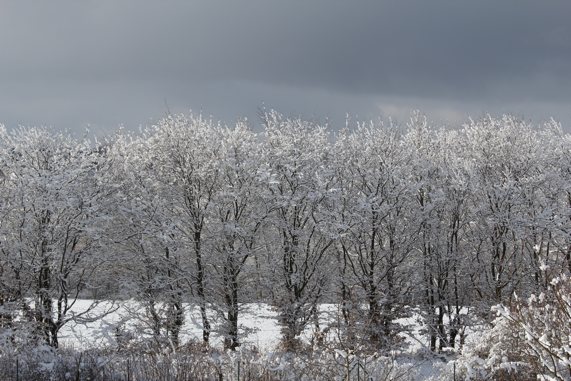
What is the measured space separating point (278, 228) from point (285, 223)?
2.22 feet

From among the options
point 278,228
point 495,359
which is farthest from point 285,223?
point 495,359

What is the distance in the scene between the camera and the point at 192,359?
1329cm

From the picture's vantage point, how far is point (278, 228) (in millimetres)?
25938

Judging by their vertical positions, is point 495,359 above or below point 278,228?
below

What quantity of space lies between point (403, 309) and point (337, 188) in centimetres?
596

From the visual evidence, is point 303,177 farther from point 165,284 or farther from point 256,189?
point 165,284

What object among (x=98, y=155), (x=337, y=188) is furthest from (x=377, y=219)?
(x=98, y=155)

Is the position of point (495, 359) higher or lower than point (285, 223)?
lower

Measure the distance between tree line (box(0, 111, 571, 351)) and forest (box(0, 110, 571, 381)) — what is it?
0.08 metres

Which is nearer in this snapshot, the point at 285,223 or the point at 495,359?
the point at 495,359

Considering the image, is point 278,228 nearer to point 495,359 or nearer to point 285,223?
point 285,223

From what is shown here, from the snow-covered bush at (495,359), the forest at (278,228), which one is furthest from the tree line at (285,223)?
the snow-covered bush at (495,359)

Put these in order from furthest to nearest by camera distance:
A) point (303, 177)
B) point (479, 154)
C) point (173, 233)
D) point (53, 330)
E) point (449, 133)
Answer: point (449, 133)
point (479, 154)
point (303, 177)
point (173, 233)
point (53, 330)

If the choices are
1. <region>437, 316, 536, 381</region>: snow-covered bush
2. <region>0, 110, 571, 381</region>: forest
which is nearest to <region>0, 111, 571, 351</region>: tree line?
<region>0, 110, 571, 381</region>: forest
